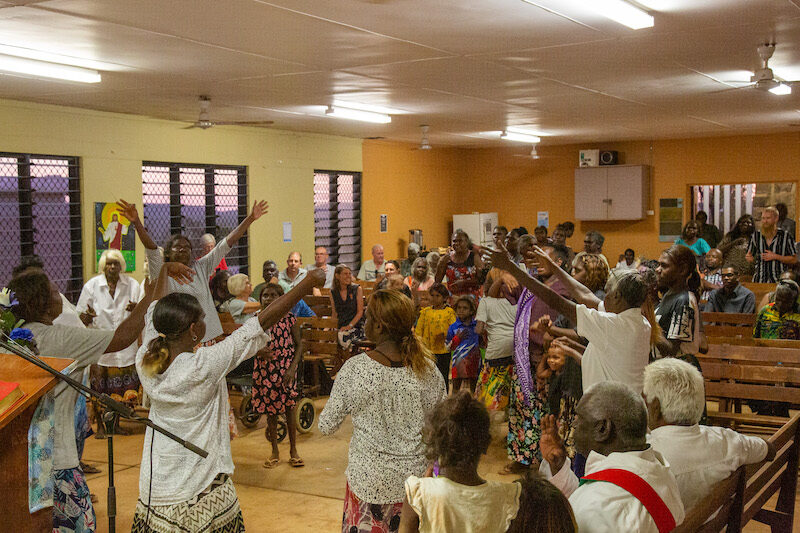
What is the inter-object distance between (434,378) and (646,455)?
99 cm

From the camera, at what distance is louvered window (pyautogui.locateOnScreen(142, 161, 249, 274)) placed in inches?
423

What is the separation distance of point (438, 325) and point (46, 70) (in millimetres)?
4002

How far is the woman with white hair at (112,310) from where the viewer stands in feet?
25.1

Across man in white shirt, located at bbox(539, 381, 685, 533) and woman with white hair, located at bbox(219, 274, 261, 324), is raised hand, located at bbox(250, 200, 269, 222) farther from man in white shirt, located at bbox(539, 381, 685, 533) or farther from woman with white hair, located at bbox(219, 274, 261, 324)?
man in white shirt, located at bbox(539, 381, 685, 533)

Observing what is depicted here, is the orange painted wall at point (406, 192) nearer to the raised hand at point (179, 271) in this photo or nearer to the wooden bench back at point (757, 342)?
the wooden bench back at point (757, 342)

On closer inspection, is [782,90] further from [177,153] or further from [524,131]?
[177,153]

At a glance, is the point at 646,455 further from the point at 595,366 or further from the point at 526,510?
the point at 595,366

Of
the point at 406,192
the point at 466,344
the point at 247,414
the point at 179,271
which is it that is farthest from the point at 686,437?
the point at 406,192

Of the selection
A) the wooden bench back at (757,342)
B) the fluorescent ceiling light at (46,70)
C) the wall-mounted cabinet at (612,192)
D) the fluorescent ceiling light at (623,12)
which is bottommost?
the wooden bench back at (757,342)

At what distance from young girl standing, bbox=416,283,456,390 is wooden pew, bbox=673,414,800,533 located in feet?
12.2

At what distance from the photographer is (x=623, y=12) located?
5.30 metres

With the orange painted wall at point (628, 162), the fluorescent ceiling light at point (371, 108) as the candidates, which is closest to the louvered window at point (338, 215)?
the fluorescent ceiling light at point (371, 108)

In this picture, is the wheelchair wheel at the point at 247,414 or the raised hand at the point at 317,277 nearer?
the raised hand at the point at 317,277

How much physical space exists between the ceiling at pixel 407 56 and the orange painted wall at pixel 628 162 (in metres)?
3.69
